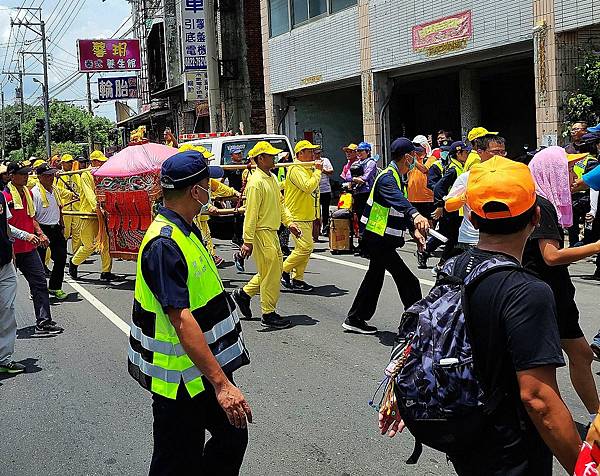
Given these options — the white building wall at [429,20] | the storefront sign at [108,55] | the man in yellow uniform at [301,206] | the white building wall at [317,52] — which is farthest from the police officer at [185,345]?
the storefront sign at [108,55]

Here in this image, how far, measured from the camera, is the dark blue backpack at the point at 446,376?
2551mm

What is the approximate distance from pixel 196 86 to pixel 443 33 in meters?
14.2

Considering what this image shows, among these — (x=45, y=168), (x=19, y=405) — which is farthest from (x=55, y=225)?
(x=19, y=405)

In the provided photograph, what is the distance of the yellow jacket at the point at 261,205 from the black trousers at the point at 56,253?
379 cm

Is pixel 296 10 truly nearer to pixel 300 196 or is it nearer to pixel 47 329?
pixel 300 196

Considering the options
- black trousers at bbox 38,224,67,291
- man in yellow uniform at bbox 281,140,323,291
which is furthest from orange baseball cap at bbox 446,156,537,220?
black trousers at bbox 38,224,67,291

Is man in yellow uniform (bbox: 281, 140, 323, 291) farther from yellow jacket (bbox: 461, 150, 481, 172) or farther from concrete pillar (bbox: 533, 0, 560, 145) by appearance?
concrete pillar (bbox: 533, 0, 560, 145)

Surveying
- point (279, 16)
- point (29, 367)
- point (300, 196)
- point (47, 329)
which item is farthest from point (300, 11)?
point (29, 367)

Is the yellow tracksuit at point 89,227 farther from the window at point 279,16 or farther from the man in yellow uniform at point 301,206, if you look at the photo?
the window at point 279,16

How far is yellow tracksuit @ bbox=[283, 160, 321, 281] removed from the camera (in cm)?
1016

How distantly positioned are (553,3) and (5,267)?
10877 millimetres

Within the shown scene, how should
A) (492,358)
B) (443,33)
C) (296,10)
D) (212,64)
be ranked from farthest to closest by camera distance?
(212,64), (296,10), (443,33), (492,358)

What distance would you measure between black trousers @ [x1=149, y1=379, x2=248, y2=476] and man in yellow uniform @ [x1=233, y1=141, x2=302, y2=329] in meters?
4.59

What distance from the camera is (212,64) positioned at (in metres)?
28.8
